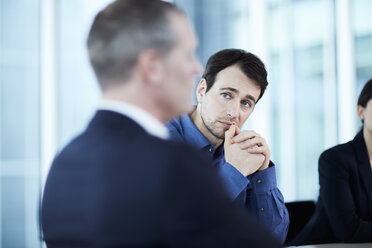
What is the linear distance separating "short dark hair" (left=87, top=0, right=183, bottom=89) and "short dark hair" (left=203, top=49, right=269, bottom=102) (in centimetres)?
113

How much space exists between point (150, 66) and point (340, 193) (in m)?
1.77

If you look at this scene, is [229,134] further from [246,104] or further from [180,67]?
[180,67]

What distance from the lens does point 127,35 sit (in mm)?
819

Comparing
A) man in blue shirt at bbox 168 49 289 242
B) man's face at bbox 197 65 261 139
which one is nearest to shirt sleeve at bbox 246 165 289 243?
man in blue shirt at bbox 168 49 289 242

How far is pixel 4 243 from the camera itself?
4062 millimetres

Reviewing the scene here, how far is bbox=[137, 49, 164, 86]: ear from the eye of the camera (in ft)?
2.67

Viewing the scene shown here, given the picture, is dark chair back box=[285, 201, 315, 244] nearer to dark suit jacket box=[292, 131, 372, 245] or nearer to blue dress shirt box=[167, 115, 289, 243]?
dark suit jacket box=[292, 131, 372, 245]

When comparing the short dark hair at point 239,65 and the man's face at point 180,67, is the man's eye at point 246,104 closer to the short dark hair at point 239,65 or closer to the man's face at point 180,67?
the short dark hair at point 239,65

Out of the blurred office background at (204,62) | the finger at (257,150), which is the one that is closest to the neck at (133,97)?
the finger at (257,150)

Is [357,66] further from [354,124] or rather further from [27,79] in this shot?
[27,79]

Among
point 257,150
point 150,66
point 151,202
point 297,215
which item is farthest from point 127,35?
point 297,215

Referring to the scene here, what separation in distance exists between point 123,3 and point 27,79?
11.6ft

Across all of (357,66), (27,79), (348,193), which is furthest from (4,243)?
(357,66)

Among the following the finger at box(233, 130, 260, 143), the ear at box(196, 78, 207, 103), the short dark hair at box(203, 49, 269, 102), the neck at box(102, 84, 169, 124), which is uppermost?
the short dark hair at box(203, 49, 269, 102)
